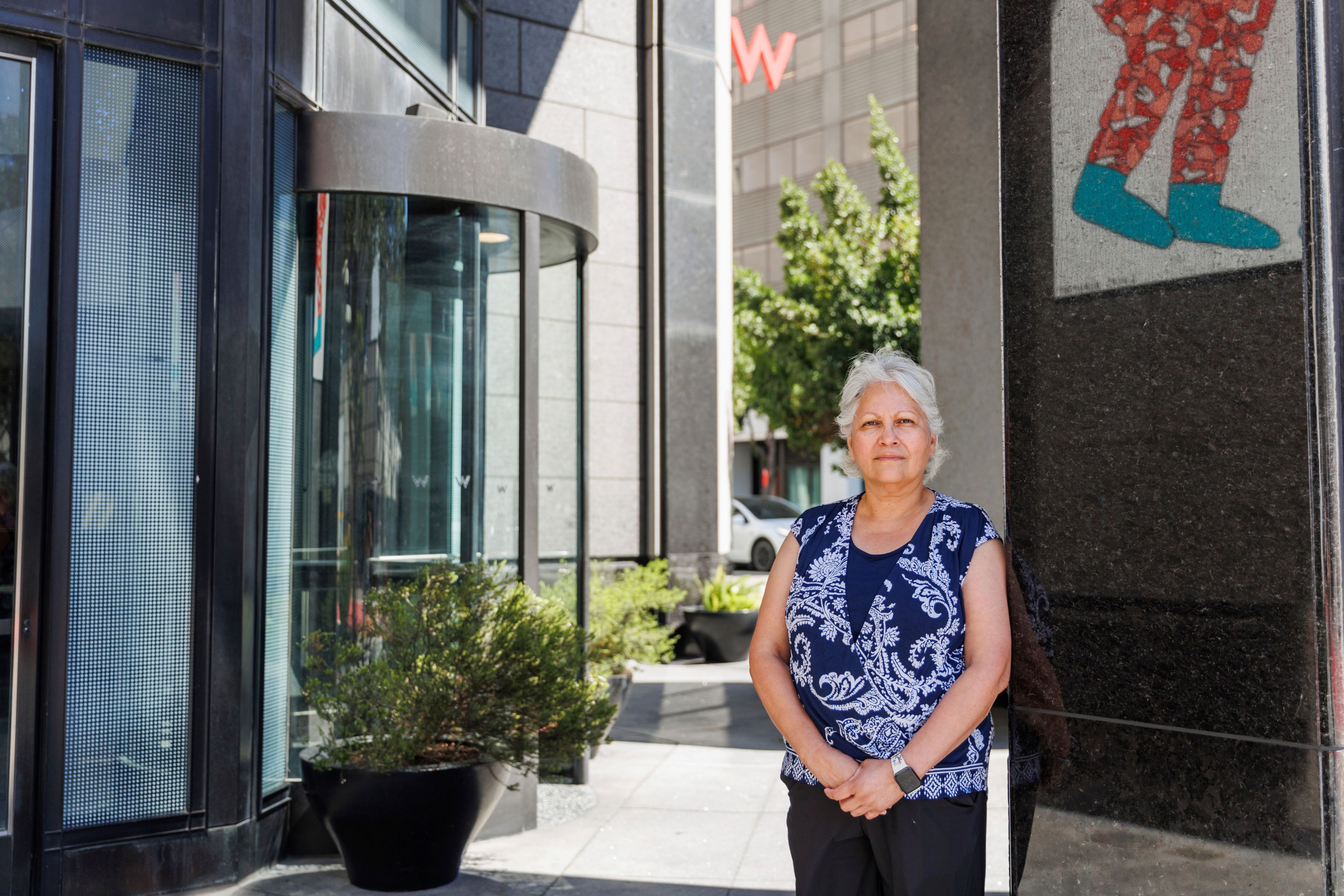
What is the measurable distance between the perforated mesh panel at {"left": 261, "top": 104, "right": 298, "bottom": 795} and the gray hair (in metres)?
3.21

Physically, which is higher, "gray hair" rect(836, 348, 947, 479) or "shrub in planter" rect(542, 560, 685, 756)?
"gray hair" rect(836, 348, 947, 479)

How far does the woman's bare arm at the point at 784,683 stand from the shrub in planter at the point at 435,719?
7.68ft

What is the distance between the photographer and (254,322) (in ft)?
16.9

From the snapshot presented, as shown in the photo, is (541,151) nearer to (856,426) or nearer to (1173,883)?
(856,426)

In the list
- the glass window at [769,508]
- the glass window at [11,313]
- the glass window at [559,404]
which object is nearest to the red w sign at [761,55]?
the glass window at [559,404]

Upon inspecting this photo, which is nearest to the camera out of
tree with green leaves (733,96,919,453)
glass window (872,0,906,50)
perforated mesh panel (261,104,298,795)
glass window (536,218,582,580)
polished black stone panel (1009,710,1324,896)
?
polished black stone panel (1009,710,1324,896)

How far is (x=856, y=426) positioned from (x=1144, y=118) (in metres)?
0.90

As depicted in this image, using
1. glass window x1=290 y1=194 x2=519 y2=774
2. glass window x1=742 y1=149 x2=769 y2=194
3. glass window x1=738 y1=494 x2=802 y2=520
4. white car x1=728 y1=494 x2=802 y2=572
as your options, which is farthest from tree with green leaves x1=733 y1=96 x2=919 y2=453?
glass window x1=742 y1=149 x2=769 y2=194

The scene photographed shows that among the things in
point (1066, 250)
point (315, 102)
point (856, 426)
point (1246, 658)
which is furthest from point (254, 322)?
point (1246, 658)

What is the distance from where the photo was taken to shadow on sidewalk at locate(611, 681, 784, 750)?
8.47m

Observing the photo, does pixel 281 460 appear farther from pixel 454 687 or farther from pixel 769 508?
pixel 769 508

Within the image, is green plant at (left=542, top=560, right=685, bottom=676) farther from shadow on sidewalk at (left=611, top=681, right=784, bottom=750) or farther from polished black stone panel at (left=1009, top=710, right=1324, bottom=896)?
polished black stone panel at (left=1009, top=710, right=1324, bottom=896)

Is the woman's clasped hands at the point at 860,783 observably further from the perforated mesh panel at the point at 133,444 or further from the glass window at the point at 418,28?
the glass window at the point at 418,28

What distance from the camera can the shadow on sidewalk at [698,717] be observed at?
8.47 meters
